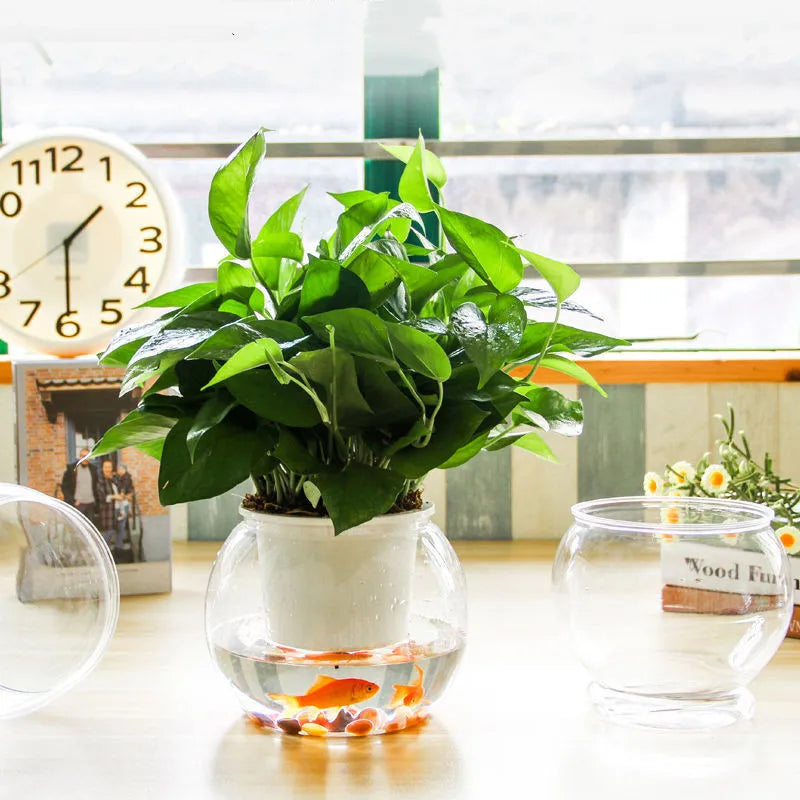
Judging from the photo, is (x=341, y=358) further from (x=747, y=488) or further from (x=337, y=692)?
(x=747, y=488)

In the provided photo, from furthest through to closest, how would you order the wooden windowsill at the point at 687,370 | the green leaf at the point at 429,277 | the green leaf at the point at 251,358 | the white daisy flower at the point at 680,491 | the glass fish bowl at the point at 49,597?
the wooden windowsill at the point at 687,370 < the white daisy flower at the point at 680,491 < the glass fish bowl at the point at 49,597 < the green leaf at the point at 429,277 < the green leaf at the point at 251,358

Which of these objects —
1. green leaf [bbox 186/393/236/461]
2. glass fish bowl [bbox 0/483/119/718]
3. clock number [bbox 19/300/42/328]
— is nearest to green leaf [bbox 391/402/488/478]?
green leaf [bbox 186/393/236/461]

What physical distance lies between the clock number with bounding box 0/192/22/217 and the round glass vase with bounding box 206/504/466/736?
2.01 feet

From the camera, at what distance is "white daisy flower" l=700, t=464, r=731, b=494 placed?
101 centimetres

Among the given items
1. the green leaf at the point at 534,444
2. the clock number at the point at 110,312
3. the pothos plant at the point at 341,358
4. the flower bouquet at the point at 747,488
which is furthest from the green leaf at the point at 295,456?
the clock number at the point at 110,312

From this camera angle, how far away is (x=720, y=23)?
1539 millimetres

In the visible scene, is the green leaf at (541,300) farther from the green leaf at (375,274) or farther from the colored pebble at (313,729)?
the colored pebble at (313,729)

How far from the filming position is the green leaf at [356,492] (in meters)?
0.57

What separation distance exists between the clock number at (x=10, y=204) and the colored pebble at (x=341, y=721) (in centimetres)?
74

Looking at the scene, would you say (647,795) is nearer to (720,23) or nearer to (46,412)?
(46,412)

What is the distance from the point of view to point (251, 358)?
540 mm

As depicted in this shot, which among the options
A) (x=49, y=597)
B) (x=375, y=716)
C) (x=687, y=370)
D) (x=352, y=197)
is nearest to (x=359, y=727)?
(x=375, y=716)

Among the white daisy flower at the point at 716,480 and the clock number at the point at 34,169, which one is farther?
the clock number at the point at 34,169

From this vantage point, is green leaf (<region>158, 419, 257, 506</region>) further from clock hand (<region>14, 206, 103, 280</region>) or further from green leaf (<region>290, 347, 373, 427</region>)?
clock hand (<region>14, 206, 103, 280</region>)
